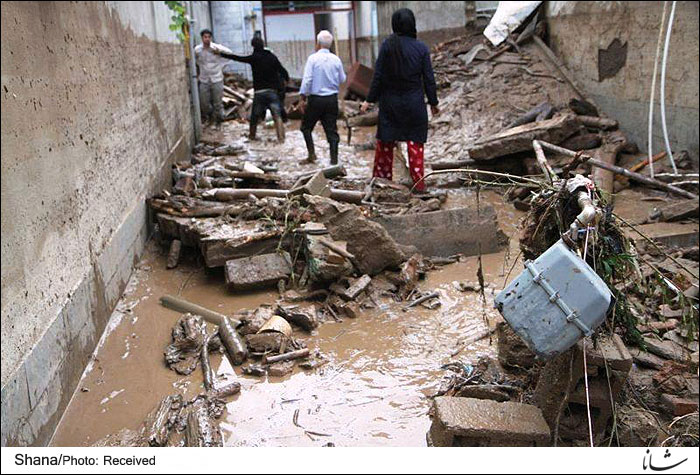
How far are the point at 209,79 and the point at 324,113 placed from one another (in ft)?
15.4

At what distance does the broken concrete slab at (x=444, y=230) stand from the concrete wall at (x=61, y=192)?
→ 2534 millimetres

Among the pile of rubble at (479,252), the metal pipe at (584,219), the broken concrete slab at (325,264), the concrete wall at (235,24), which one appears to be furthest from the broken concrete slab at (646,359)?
the concrete wall at (235,24)

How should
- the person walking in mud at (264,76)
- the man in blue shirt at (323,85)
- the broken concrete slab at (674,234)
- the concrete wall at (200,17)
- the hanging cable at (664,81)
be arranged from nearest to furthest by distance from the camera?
the broken concrete slab at (674,234), the hanging cable at (664,81), the man in blue shirt at (323,85), the person walking in mud at (264,76), the concrete wall at (200,17)

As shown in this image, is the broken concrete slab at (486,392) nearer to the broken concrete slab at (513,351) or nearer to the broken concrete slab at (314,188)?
the broken concrete slab at (513,351)

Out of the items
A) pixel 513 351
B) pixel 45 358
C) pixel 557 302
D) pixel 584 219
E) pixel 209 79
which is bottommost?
pixel 513 351

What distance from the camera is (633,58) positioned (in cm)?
879

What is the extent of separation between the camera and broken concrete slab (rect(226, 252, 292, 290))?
537 centimetres

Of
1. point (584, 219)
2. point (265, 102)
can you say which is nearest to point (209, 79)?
point (265, 102)

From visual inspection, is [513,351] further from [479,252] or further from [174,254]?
[174,254]

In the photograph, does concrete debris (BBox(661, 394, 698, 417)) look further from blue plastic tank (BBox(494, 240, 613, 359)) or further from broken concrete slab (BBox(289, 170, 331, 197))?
broken concrete slab (BBox(289, 170, 331, 197))

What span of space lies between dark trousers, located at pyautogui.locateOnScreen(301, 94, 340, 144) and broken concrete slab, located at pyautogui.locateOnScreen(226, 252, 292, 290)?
3920 mm

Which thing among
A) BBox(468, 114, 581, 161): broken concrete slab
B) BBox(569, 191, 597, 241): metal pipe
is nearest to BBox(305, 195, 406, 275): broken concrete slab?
BBox(569, 191, 597, 241): metal pipe

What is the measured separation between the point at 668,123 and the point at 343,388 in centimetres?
632

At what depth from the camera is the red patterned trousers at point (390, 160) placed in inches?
302
